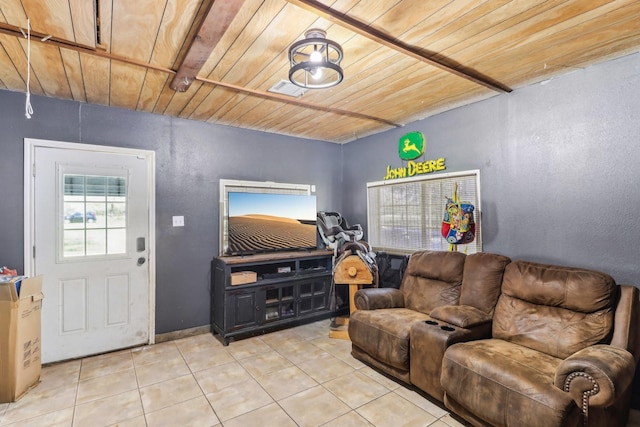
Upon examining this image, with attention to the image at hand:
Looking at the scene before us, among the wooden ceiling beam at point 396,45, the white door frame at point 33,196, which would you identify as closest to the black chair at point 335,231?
the white door frame at point 33,196

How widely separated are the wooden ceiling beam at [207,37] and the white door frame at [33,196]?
1.26 m

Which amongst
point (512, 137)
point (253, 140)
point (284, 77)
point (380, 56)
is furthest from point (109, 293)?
point (512, 137)

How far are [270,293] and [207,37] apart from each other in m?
2.68

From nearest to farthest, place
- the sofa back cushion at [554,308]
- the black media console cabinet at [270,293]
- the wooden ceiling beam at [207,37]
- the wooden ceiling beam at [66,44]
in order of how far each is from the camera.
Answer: the wooden ceiling beam at [207,37]
the wooden ceiling beam at [66,44]
the sofa back cushion at [554,308]
the black media console cabinet at [270,293]

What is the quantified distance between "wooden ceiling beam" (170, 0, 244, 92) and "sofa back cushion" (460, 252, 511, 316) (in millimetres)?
2609

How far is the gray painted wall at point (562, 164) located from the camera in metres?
2.26

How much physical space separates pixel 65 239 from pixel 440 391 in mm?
3487

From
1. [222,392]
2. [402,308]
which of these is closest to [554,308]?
[402,308]

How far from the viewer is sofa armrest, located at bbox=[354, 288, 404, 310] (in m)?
3.09

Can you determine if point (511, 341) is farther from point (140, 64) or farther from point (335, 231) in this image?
point (140, 64)

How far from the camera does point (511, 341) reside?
7.75 ft

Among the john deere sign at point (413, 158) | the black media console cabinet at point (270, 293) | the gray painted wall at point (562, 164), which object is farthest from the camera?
the john deere sign at point (413, 158)

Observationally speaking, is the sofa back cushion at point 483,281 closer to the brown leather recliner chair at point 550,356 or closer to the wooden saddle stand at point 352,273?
the brown leather recliner chair at point 550,356

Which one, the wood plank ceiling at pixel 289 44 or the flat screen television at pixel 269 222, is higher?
the wood plank ceiling at pixel 289 44
